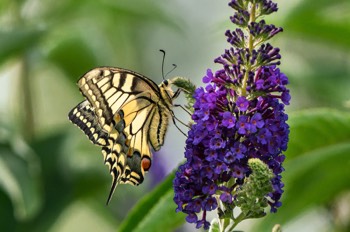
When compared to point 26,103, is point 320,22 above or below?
below

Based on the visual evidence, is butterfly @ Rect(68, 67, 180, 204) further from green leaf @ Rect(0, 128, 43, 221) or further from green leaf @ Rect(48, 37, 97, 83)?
green leaf @ Rect(48, 37, 97, 83)

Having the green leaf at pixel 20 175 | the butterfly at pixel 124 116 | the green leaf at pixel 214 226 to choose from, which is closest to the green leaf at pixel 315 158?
the butterfly at pixel 124 116

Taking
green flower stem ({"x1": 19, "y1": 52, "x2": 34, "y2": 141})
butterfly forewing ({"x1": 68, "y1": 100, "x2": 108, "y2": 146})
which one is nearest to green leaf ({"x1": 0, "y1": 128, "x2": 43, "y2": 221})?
green flower stem ({"x1": 19, "y1": 52, "x2": 34, "y2": 141})

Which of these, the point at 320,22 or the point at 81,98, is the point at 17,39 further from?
the point at 320,22

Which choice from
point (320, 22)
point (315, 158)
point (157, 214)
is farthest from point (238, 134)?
point (320, 22)

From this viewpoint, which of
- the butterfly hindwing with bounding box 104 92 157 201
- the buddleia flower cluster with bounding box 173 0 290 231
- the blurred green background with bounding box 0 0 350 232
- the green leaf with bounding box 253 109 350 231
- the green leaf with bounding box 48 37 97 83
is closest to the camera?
the buddleia flower cluster with bounding box 173 0 290 231

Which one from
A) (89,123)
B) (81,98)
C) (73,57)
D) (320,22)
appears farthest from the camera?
(81,98)
